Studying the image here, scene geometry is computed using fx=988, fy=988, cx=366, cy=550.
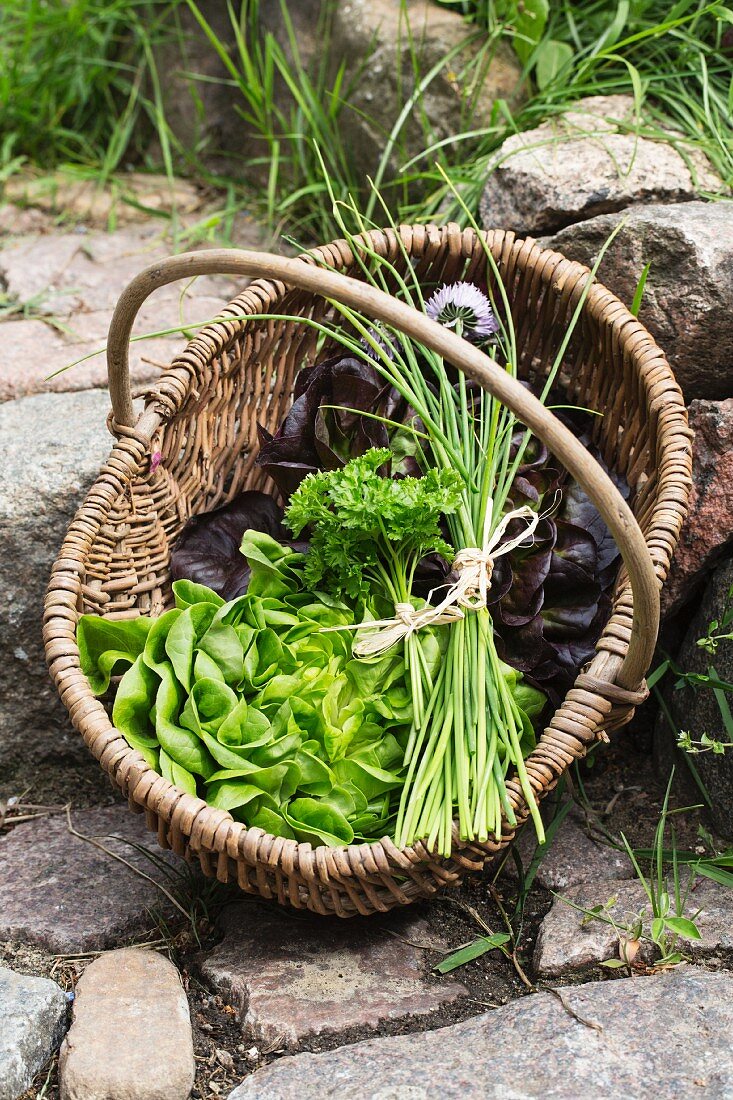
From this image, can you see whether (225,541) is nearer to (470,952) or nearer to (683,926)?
(470,952)

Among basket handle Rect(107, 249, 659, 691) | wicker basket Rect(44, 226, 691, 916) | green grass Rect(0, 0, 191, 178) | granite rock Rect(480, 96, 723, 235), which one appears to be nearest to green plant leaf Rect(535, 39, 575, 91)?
granite rock Rect(480, 96, 723, 235)

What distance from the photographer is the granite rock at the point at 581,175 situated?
2.46 meters

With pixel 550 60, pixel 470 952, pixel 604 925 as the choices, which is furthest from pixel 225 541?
pixel 550 60

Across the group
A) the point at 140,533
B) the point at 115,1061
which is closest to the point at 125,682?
the point at 140,533

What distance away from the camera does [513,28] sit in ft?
9.61

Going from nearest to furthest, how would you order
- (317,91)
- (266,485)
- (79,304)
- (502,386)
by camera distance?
(502,386) < (266,485) < (79,304) < (317,91)

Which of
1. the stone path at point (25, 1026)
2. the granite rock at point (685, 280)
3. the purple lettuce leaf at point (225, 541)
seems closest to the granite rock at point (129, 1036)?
the stone path at point (25, 1026)

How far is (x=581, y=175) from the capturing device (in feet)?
8.20

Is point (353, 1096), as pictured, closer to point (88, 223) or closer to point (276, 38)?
point (88, 223)

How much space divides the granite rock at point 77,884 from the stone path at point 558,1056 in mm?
459

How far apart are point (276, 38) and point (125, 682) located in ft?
8.92

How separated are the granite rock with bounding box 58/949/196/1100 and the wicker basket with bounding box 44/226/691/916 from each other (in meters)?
0.23

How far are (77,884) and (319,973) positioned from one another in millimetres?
554

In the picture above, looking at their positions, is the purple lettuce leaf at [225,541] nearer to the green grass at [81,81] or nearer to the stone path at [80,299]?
the stone path at [80,299]
